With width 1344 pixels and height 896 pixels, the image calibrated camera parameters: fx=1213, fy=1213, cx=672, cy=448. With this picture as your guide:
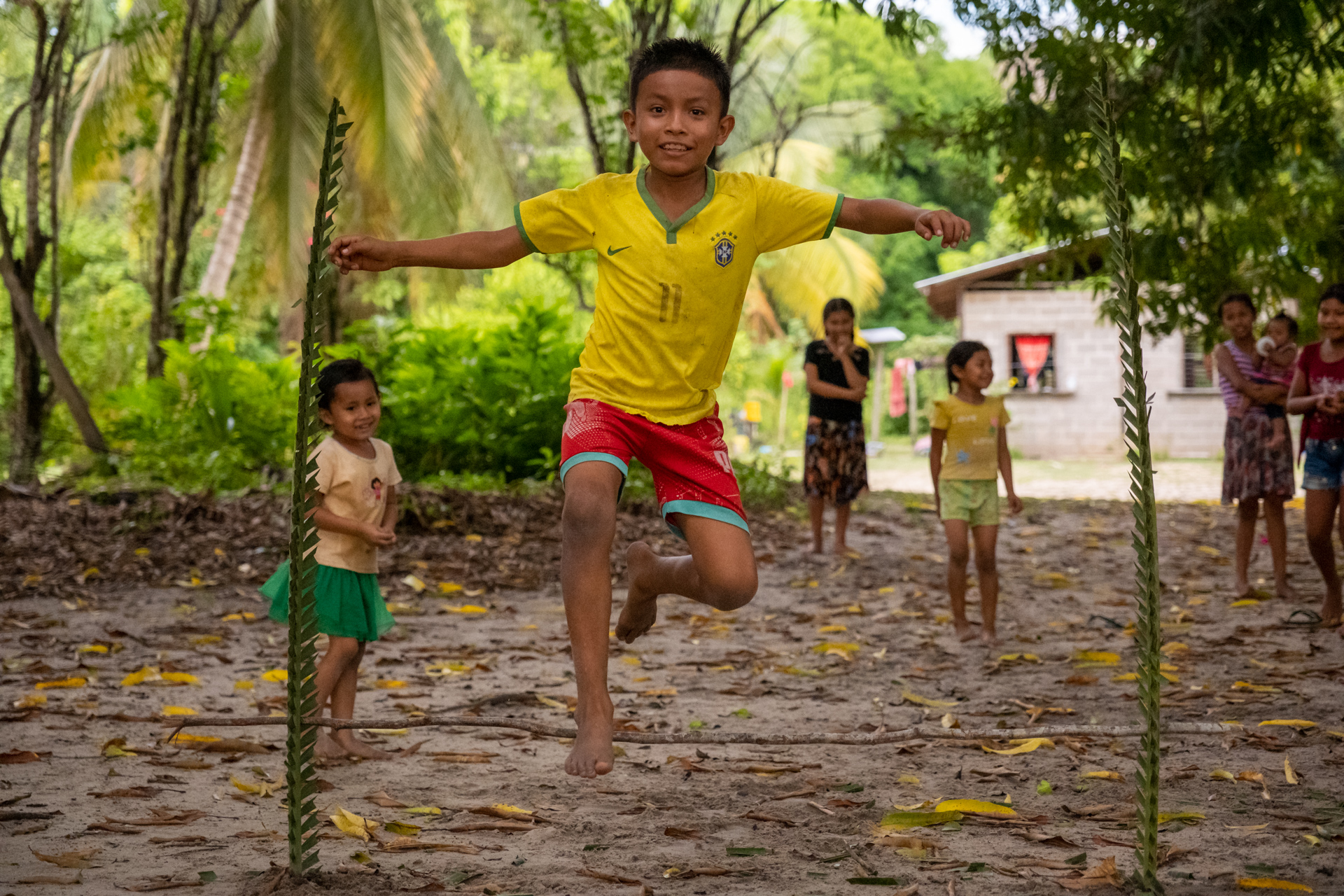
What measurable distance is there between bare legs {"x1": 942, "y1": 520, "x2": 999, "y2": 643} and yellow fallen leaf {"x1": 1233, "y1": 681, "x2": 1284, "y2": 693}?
1.26m

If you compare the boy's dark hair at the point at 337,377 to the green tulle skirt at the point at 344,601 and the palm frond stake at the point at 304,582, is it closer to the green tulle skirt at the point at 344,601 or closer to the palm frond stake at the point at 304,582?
the green tulle skirt at the point at 344,601

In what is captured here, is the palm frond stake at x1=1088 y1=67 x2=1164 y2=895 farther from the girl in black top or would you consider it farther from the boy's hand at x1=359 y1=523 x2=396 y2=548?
the girl in black top

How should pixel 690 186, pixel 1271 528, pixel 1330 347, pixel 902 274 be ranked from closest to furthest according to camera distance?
pixel 690 186 → pixel 1330 347 → pixel 1271 528 → pixel 902 274

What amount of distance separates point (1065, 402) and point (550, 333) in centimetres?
1418

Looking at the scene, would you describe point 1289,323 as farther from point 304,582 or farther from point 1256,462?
point 304,582

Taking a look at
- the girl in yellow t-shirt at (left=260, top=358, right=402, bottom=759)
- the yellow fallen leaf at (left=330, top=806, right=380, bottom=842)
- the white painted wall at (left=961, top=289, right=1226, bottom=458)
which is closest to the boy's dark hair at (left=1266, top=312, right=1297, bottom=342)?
the girl in yellow t-shirt at (left=260, top=358, right=402, bottom=759)

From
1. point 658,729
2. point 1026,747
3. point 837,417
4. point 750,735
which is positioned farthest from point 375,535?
point 837,417

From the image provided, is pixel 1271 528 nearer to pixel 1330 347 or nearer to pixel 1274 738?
pixel 1330 347

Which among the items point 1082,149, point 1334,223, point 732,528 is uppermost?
point 1082,149

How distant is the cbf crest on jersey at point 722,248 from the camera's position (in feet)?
10.2

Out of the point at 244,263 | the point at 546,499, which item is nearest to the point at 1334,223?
the point at 546,499

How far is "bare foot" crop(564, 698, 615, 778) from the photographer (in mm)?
2756

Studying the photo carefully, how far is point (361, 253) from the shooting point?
288cm

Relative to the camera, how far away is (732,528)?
320 cm
